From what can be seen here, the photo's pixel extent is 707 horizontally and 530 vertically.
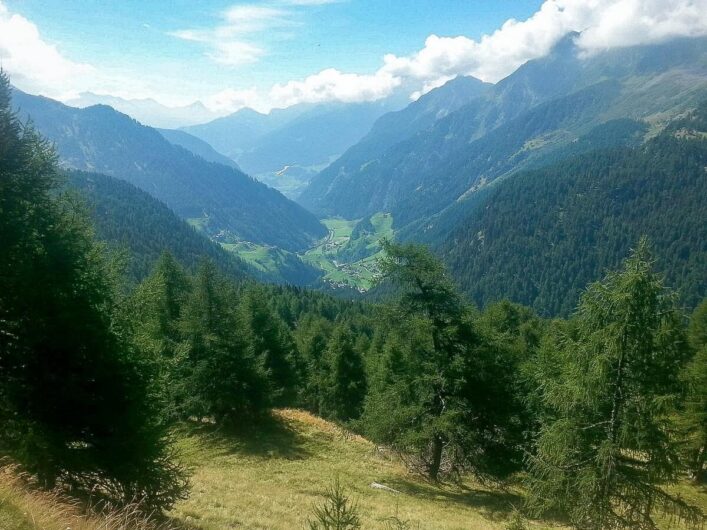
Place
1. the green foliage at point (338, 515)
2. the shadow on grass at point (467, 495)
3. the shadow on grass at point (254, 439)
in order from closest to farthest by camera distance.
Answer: the green foliage at point (338, 515) → the shadow on grass at point (467, 495) → the shadow on grass at point (254, 439)

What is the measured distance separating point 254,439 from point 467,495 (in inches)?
530

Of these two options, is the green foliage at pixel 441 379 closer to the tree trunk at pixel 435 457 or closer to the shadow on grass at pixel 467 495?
the tree trunk at pixel 435 457

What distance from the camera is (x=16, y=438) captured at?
33.7ft

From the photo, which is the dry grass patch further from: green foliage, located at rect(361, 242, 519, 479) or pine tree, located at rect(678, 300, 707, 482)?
pine tree, located at rect(678, 300, 707, 482)

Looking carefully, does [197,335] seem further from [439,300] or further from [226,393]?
[439,300]

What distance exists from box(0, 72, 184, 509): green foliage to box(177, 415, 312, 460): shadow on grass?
14817mm

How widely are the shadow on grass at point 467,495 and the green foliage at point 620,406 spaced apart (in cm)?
746

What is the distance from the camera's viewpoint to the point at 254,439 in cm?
2892

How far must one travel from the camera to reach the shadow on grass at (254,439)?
1050 inches

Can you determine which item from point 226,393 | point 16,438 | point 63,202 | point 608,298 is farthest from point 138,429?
point 226,393

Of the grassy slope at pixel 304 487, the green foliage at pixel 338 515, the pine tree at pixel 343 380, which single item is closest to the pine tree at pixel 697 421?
the grassy slope at pixel 304 487

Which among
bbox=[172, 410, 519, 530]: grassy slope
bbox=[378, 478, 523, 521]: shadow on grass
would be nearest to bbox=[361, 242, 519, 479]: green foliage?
bbox=[378, 478, 523, 521]: shadow on grass

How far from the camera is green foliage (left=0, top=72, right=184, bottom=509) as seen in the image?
1123cm

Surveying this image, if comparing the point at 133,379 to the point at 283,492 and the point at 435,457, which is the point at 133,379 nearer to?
the point at 283,492
